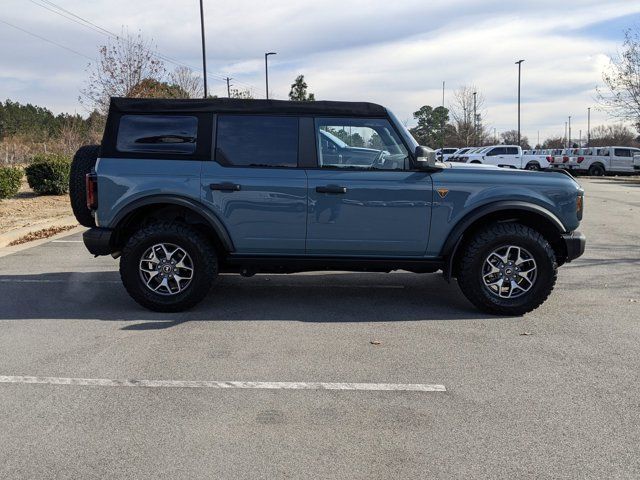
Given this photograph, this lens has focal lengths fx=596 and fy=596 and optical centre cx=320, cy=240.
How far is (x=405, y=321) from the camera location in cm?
552

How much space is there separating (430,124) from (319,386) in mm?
72204

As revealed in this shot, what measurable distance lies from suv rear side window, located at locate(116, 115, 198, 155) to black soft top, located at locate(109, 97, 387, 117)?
0.08 m

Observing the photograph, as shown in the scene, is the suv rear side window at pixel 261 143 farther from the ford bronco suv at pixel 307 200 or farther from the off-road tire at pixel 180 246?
the off-road tire at pixel 180 246

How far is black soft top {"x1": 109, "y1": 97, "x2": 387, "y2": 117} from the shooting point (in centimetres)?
564

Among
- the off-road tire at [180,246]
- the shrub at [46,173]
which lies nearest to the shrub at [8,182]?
the shrub at [46,173]

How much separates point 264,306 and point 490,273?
2240 mm

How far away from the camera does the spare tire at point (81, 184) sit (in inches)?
231

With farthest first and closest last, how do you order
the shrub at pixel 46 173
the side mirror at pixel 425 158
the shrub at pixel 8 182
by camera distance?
1. the shrub at pixel 46 173
2. the shrub at pixel 8 182
3. the side mirror at pixel 425 158

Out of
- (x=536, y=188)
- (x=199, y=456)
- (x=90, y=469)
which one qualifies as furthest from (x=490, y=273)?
(x=90, y=469)

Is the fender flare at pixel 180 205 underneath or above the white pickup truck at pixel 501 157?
underneath

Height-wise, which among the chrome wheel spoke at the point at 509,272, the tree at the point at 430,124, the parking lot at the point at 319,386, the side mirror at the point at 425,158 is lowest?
the parking lot at the point at 319,386

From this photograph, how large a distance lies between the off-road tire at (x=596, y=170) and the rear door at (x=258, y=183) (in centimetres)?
3834

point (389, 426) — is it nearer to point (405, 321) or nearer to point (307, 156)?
point (405, 321)

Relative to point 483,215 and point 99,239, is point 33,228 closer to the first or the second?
point 99,239
